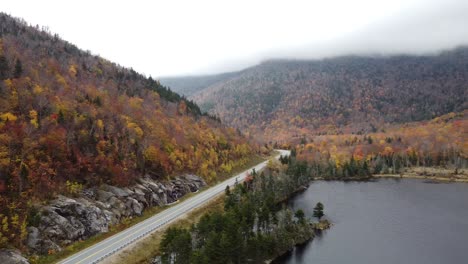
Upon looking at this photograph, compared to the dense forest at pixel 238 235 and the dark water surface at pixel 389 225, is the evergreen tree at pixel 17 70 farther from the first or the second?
the dark water surface at pixel 389 225

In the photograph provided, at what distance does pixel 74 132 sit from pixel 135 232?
27.4m

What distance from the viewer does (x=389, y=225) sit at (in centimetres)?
9038

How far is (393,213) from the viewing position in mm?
102375

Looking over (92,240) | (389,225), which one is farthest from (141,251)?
(389,225)

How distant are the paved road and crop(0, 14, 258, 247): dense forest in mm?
9606

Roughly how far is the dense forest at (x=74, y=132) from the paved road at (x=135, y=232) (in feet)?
31.5

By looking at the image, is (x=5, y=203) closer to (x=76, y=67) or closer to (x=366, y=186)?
(x=76, y=67)

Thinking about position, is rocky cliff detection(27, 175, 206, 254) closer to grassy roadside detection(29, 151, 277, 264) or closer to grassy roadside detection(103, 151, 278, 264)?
grassy roadside detection(29, 151, 277, 264)

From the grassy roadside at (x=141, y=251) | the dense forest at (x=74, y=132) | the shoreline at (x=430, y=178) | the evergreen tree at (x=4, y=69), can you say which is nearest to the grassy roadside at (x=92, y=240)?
the dense forest at (x=74, y=132)

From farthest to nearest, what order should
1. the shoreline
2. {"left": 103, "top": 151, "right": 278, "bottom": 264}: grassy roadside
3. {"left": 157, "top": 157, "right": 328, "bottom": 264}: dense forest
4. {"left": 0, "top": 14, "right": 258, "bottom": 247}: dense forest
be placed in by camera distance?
1. the shoreline
2. {"left": 0, "top": 14, "right": 258, "bottom": 247}: dense forest
3. {"left": 103, "top": 151, "right": 278, "bottom": 264}: grassy roadside
4. {"left": 157, "top": 157, "right": 328, "bottom": 264}: dense forest

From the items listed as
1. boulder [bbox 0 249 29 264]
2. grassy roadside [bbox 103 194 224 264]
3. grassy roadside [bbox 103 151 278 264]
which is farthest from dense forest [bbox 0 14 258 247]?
grassy roadside [bbox 103 151 278 264]

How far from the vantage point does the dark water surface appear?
69938 millimetres

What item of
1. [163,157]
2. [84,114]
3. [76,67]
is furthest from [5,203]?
[76,67]

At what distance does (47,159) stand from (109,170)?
13155 mm
